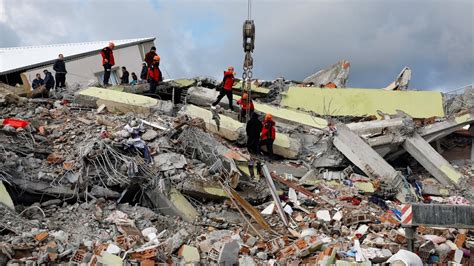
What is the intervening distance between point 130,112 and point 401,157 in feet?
20.1

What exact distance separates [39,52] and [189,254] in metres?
16.3

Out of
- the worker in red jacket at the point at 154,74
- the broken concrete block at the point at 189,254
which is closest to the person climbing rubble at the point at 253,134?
the worker in red jacket at the point at 154,74

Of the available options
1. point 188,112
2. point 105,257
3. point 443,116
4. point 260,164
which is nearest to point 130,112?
point 188,112

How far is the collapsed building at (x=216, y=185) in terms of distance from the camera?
22.0 feet

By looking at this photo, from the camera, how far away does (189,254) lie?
665 cm

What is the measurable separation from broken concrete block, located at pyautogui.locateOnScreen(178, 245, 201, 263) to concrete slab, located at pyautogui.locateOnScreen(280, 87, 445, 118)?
25.5 ft

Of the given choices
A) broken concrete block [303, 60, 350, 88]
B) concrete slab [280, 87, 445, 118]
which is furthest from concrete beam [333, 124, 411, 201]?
broken concrete block [303, 60, 350, 88]

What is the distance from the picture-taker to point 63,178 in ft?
26.4

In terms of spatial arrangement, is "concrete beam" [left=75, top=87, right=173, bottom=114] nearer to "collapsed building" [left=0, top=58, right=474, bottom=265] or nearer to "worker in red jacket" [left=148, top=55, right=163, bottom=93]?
"collapsed building" [left=0, top=58, right=474, bottom=265]

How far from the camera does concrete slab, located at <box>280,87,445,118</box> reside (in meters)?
13.3

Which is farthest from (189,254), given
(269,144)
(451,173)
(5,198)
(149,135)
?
(451,173)

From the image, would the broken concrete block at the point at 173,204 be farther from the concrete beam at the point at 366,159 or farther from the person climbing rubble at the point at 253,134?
the concrete beam at the point at 366,159

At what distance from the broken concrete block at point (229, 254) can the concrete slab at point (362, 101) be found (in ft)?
25.4

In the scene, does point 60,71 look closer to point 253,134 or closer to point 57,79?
point 57,79
